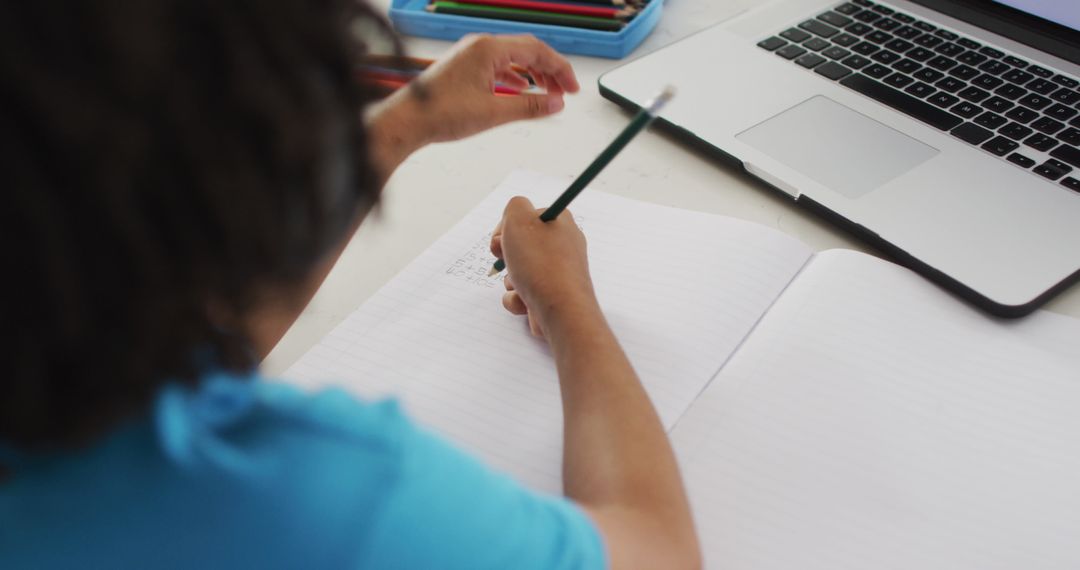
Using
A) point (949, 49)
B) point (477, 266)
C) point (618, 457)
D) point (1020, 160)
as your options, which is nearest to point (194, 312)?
point (618, 457)

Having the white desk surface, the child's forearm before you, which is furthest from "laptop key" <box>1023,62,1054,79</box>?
the child's forearm

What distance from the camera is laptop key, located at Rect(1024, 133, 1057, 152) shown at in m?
0.62

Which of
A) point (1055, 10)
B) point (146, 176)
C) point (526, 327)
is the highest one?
point (146, 176)

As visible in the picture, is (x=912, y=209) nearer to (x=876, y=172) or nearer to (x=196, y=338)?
(x=876, y=172)

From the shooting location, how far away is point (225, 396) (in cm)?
27

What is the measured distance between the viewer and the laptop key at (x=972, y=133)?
25.0 inches

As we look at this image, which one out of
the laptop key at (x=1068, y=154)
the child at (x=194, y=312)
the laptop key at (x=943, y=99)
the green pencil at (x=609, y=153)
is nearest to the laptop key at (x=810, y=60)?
the laptop key at (x=943, y=99)

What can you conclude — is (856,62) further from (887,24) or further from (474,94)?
(474,94)

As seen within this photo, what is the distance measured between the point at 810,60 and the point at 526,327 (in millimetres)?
394

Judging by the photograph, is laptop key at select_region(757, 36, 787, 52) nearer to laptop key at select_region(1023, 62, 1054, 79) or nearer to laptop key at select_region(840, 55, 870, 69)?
laptop key at select_region(840, 55, 870, 69)

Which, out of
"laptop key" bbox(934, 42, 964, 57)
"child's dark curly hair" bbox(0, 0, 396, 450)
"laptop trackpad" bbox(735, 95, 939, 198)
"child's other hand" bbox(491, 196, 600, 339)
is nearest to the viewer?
"child's dark curly hair" bbox(0, 0, 396, 450)

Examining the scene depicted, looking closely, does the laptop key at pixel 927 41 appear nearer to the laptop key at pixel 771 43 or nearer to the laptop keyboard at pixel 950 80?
the laptop keyboard at pixel 950 80

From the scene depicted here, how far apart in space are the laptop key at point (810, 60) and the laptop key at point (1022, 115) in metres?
0.16

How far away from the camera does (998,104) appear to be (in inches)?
26.0
